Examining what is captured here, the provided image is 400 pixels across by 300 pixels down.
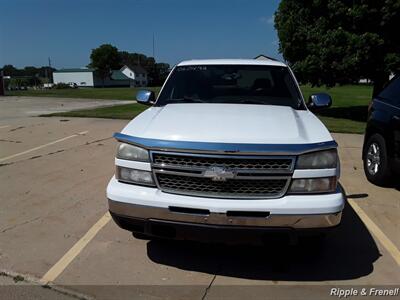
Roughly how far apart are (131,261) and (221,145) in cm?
143

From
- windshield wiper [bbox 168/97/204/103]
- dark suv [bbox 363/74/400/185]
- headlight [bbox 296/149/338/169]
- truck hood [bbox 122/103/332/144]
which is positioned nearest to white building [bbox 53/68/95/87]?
dark suv [bbox 363/74/400/185]

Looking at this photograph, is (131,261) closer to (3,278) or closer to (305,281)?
(3,278)

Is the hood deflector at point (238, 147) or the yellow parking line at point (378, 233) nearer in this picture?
the hood deflector at point (238, 147)

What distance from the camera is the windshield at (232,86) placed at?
5016 millimetres

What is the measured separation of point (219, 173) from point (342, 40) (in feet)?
43.3

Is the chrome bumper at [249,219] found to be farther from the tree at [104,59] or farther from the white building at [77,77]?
the tree at [104,59]

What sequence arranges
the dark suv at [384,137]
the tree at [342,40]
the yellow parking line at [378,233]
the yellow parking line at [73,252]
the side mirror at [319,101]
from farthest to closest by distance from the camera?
the tree at [342,40] → the dark suv at [384,137] → the side mirror at [319,101] → the yellow parking line at [378,233] → the yellow parking line at [73,252]

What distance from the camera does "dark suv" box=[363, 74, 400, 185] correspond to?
5945 mm

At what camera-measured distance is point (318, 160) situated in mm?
3398

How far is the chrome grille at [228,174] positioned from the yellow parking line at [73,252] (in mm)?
1213

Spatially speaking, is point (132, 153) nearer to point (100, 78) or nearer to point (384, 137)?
point (384, 137)

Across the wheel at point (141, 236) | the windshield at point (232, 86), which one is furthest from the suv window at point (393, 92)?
the wheel at point (141, 236)

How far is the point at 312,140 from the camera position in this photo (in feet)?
11.3
